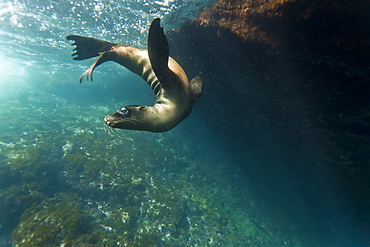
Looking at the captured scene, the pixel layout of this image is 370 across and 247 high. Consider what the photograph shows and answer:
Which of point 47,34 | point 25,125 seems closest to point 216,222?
point 25,125

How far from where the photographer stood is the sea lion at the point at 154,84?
208cm

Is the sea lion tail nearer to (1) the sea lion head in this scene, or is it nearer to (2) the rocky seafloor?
(1) the sea lion head

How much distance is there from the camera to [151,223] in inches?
321

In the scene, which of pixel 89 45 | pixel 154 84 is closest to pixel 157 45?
pixel 154 84

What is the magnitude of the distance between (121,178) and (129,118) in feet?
29.6

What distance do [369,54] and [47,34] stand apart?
22701mm

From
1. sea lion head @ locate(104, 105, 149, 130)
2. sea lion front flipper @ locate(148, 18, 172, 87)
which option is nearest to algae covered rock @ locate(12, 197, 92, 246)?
sea lion head @ locate(104, 105, 149, 130)

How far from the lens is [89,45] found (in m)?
4.33

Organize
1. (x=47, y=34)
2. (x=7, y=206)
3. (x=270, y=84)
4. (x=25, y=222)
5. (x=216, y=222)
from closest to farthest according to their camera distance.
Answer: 1. (x=270, y=84)
2. (x=25, y=222)
3. (x=7, y=206)
4. (x=216, y=222)
5. (x=47, y=34)

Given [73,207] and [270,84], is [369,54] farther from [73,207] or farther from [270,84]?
[73,207]

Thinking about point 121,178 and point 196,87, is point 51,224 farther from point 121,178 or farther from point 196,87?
point 196,87

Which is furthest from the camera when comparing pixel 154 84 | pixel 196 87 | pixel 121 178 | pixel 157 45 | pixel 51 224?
pixel 121 178

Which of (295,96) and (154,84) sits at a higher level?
(154,84)

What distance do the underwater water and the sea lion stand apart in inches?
236
